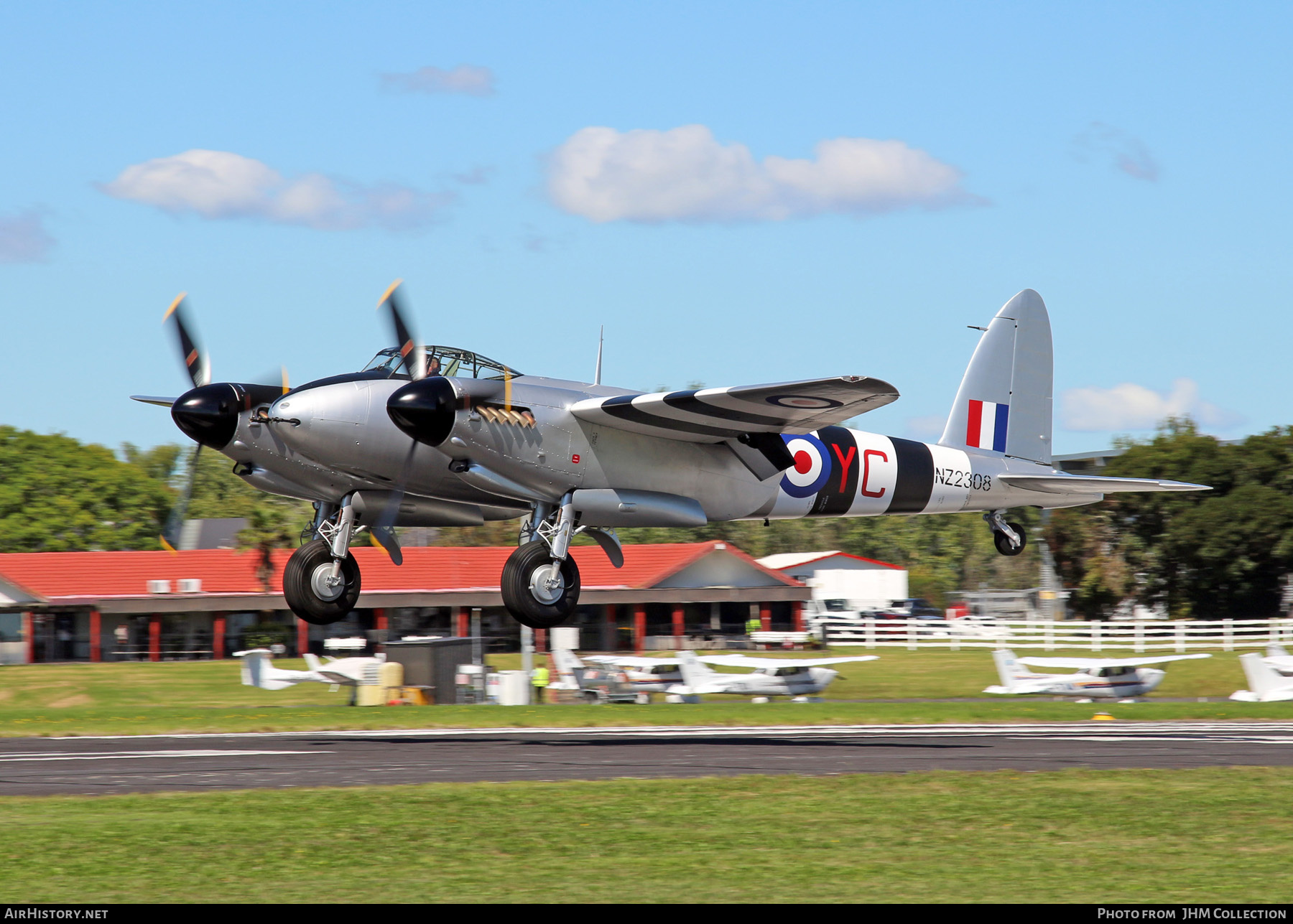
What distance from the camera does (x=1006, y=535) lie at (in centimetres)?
2617

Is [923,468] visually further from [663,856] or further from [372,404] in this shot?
[663,856]

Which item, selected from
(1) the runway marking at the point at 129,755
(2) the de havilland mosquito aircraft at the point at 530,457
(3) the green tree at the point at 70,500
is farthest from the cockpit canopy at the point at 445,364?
(3) the green tree at the point at 70,500

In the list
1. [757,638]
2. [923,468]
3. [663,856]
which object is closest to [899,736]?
[923,468]

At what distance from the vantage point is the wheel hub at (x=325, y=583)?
73.6 ft

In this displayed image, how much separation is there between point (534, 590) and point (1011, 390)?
11.5 metres

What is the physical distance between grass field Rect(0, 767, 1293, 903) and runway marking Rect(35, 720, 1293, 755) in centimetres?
977

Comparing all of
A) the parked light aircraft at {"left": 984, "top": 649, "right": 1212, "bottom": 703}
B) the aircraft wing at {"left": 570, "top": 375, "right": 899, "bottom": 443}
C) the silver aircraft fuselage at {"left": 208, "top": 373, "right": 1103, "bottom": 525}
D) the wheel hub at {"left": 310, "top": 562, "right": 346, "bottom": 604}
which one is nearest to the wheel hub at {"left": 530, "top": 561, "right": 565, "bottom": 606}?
the silver aircraft fuselage at {"left": 208, "top": 373, "right": 1103, "bottom": 525}

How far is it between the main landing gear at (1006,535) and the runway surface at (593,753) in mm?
3646

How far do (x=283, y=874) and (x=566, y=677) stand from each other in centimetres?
2809

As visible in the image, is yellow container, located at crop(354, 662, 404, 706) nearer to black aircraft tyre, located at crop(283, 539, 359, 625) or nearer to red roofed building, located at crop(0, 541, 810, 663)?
black aircraft tyre, located at crop(283, 539, 359, 625)

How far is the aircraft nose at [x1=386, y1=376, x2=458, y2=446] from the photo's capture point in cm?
1992

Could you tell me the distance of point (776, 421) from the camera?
2262 cm

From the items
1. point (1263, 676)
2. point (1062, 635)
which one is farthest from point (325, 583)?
point (1062, 635)

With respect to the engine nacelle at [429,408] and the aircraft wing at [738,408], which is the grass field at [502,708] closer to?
the aircraft wing at [738,408]
